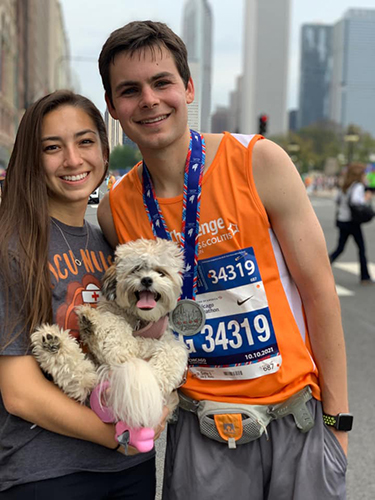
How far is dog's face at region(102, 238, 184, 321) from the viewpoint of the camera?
186 centimetres

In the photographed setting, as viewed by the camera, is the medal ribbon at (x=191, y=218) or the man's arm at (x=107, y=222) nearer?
the medal ribbon at (x=191, y=218)

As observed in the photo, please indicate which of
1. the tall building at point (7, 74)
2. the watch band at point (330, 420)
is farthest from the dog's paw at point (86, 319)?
the tall building at point (7, 74)

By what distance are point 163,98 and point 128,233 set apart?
0.54 metres

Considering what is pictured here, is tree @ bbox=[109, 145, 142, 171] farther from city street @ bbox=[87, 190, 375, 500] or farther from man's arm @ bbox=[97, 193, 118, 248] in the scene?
man's arm @ bbox=[97, 193, 118, 248]

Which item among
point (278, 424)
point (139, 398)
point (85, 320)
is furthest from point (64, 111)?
point (278, 424)

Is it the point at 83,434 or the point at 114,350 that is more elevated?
the point at 114,350

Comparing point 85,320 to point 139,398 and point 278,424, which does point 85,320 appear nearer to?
point 139,398

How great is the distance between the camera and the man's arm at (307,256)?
1993 millimetres

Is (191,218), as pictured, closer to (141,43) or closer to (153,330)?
(153,330)

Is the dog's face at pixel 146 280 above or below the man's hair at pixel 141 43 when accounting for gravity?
below

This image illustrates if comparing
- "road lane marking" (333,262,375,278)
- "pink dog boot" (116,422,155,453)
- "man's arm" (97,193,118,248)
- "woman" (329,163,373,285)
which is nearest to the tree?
"man's arm" (97,193,118,248)

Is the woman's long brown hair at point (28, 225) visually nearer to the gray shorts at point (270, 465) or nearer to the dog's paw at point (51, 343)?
the dog's paw at point (51, 343)

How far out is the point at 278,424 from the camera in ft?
6.86

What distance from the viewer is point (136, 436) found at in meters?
1.71
